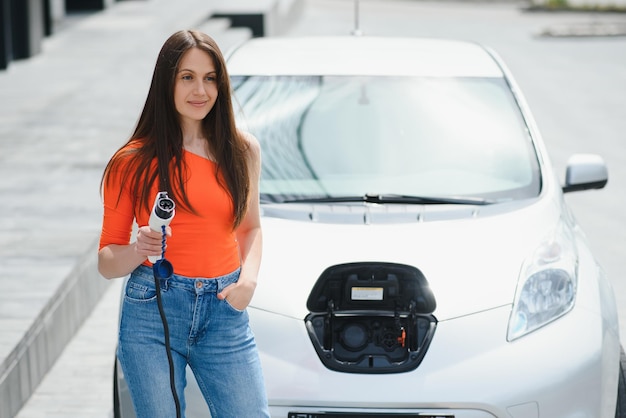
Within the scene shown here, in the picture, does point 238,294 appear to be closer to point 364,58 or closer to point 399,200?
point 399,200

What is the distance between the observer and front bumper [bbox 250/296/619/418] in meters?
3.85

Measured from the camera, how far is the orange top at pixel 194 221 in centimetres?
306

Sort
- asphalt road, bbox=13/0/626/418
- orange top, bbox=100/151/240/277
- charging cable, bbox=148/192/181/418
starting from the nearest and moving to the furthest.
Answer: charging cable, bbox=148/192/181/418
orange top, bbox=100/151/240/277
asphalt road, bbox=13/0/626/418

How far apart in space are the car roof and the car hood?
3.06ft

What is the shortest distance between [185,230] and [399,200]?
1746mm

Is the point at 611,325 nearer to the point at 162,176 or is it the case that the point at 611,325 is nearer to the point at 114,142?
the point at 162,176

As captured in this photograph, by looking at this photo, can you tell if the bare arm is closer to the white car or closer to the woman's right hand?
the woman's right hand

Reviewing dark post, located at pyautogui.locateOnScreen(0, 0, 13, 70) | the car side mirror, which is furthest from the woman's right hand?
dark post, located at pyautogui.locateOnScreen(0, 0, 13, 70)

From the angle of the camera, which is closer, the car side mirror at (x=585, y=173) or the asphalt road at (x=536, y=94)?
the car side mirror at (x=585, y=173)

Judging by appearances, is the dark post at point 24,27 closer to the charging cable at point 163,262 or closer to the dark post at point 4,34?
the dark post at point 4,34

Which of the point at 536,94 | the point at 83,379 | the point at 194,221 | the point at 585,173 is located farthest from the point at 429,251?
the point at 536,94

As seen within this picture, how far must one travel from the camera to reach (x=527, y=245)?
4.30 meters

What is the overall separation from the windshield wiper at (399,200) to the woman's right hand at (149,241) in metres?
1.76

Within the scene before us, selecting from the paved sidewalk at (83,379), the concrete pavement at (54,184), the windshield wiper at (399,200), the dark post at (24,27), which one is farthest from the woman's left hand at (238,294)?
the dark post at (24,27)
